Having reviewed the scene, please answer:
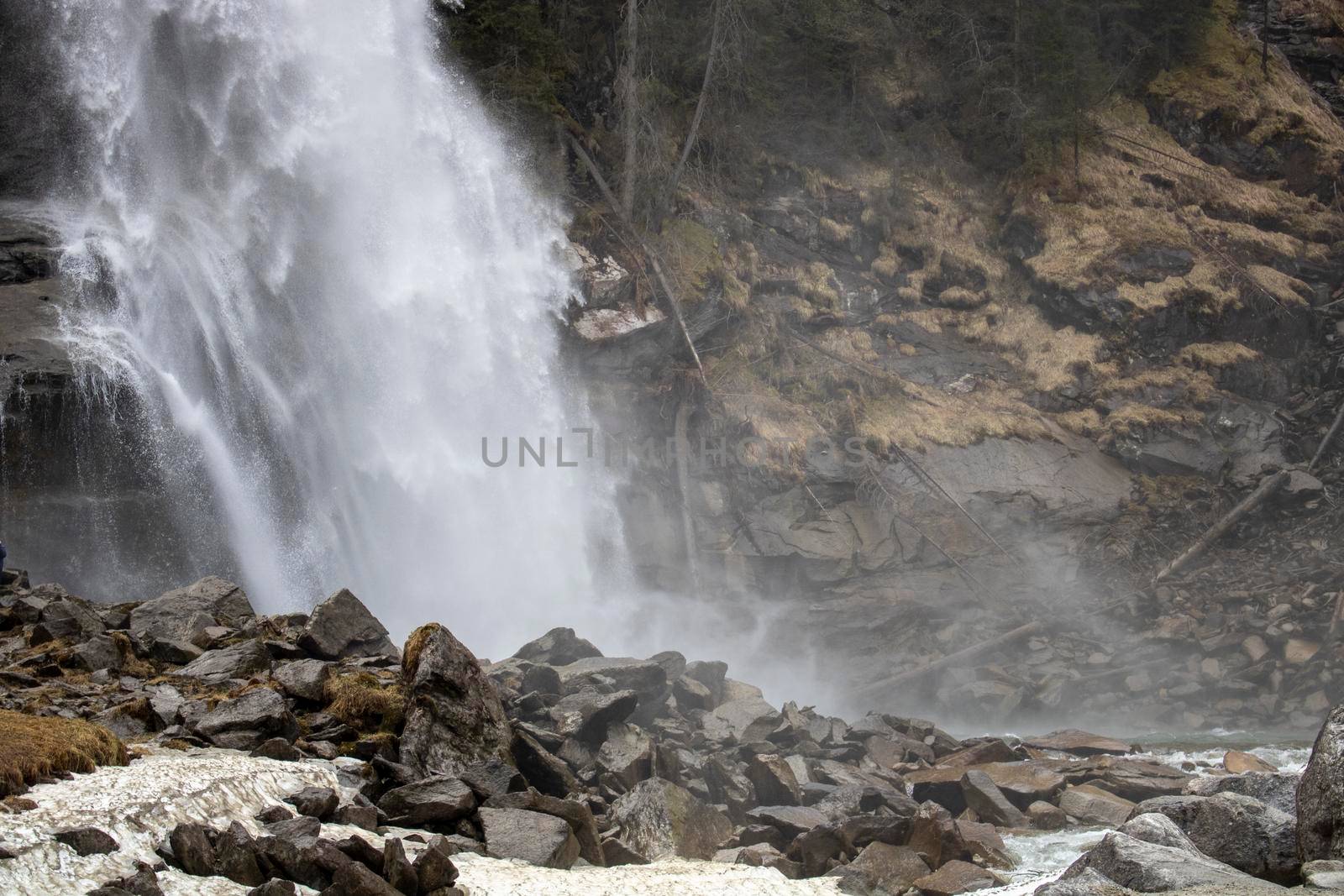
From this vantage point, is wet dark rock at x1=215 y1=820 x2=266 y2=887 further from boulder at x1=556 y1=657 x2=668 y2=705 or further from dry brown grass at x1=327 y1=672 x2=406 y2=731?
boulder at x1=556 y1=657 x2=668 y2=705

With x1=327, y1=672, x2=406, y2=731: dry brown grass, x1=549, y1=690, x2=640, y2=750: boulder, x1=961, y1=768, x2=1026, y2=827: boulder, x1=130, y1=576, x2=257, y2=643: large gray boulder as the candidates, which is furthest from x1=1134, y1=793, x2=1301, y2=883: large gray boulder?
x1=130, y1=576, x2=257, y2=643: large gray boulder

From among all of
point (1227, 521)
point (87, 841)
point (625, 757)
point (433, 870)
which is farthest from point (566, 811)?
point (1227, 521)

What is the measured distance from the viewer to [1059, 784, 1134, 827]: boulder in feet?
38.8

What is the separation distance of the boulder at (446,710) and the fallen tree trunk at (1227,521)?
17.8m

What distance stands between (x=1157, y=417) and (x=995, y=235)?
302 inches

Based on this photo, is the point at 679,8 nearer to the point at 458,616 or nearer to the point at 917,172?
the point at 917,172

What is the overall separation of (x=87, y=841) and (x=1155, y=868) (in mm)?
6496

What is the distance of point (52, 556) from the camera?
16641mm

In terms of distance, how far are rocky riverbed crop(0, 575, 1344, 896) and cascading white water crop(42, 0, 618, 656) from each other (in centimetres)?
586

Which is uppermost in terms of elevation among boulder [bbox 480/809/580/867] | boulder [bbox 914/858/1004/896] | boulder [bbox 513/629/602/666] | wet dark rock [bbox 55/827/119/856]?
wet dark rock [bbox 55/827/119/856]

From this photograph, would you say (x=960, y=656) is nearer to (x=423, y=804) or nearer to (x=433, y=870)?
(x=423, y=804)

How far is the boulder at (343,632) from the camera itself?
11570 mm

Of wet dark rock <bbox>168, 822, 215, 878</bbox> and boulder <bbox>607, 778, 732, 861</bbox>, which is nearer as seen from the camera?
wet dark rock <bbox>168, 822, 215, 878</bbox>

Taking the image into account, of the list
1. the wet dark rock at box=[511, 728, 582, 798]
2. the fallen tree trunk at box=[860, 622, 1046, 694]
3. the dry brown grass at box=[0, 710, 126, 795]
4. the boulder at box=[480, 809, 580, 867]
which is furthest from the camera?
the fallen tree trunk at box=[860, 622, 1046, 694]
